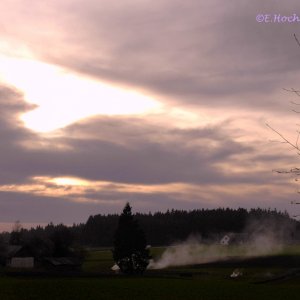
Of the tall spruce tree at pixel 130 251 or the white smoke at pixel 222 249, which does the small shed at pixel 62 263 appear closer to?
the tall spruce tree at pixel 130 251

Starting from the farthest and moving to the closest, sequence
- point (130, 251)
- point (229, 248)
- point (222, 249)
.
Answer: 1. point (229, 248)
2. point (222, 249)
3. point (130, 251)

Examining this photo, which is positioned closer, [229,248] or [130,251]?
[130,251]

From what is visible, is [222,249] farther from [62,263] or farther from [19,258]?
[19,258]

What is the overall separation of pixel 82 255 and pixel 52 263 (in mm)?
12136

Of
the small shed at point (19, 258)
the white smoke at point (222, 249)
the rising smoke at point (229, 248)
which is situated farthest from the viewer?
the rising smoke at point (229, 248)

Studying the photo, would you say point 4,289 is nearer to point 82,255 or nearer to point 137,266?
point 137,266

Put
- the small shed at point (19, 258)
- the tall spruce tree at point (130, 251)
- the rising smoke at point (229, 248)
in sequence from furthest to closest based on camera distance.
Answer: the rising smoke at point (229, 248) < the small shed at point (19, 258) < the tall spruce tree at point (130, 251)

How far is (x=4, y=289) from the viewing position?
44344 millimetres

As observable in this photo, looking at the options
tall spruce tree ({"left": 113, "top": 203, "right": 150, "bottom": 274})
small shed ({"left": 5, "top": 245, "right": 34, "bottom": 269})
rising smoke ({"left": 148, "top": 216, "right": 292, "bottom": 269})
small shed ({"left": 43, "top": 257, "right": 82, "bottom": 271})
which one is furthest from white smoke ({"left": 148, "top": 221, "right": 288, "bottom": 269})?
tall spruce tree ({"left": 113, "top": 203, "right": 150, "bottom": 274})

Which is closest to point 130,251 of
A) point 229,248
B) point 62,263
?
point 62,263

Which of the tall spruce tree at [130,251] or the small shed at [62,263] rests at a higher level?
the tall spruce tree at [130,251]

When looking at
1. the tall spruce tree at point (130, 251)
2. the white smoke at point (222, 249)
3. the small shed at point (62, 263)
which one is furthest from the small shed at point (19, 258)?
the white smoke at point (222, 249)

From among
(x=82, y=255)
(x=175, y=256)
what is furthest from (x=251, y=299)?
(x=175, y=256)

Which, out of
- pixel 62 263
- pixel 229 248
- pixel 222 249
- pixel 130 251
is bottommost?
pixel 222 249
